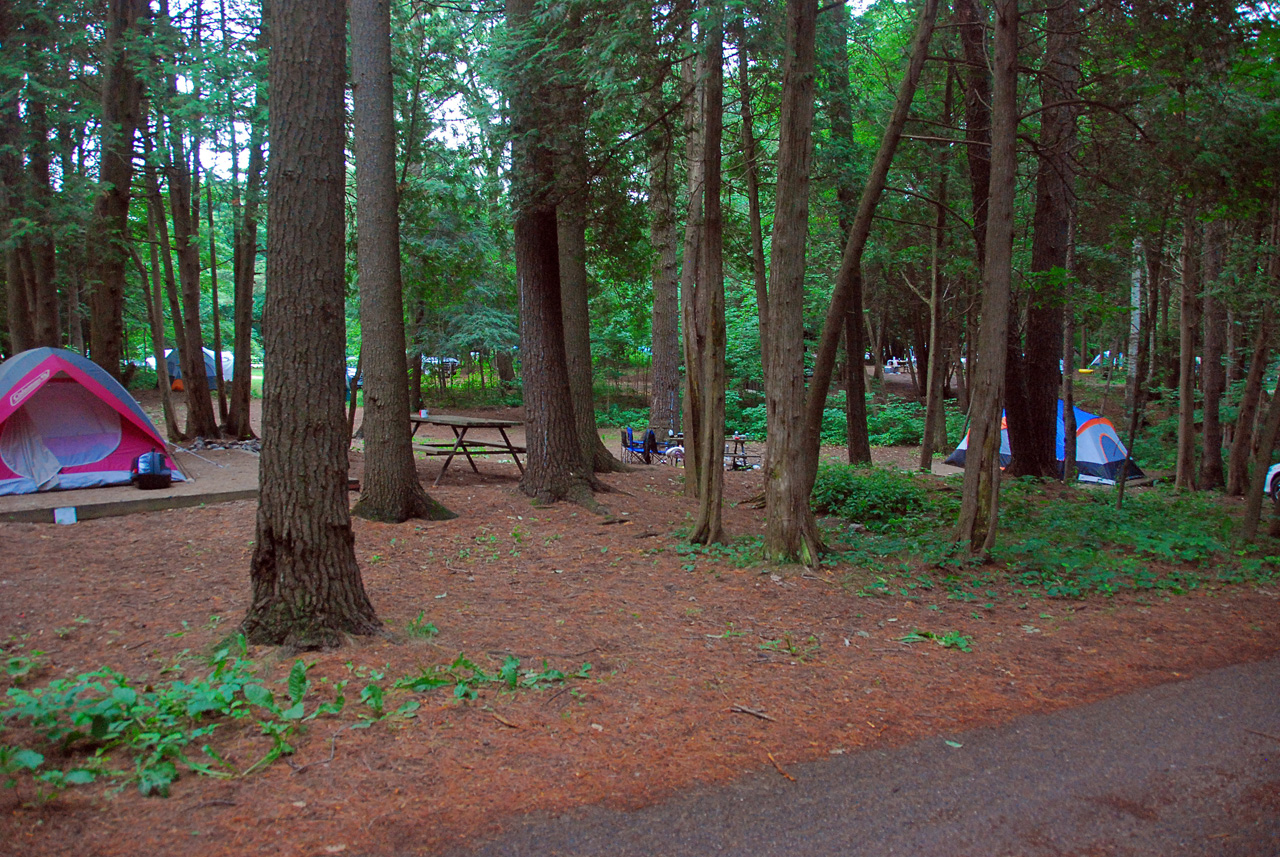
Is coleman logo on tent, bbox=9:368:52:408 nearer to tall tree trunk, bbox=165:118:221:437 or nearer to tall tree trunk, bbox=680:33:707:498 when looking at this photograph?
tall tree trunk, bbox=165:118:221:437

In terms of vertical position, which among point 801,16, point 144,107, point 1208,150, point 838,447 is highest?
point 144,107

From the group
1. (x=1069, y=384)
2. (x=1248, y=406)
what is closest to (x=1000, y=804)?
(x=1248, y=406)

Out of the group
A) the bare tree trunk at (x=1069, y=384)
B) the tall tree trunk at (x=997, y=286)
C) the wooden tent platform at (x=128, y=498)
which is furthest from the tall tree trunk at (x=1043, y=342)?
the wooden tent platform at (x=128, y=498)

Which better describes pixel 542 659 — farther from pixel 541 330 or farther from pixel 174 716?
pixel 541 330

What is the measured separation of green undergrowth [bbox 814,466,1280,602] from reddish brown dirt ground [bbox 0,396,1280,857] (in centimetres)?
29

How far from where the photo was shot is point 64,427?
383 inches

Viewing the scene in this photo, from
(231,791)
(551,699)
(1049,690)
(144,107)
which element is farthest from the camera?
(144,107)

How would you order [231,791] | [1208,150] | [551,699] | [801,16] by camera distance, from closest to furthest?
[231,791], [551,699], [801,16], [1208,150]

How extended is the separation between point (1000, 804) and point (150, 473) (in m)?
9.85

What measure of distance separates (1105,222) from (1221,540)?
16.4 ft

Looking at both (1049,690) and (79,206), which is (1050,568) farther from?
(79,206)

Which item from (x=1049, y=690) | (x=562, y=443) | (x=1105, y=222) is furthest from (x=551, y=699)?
(x=1105, y=222)

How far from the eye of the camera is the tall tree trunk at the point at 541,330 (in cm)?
876

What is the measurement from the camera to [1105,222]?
36.1 ft
